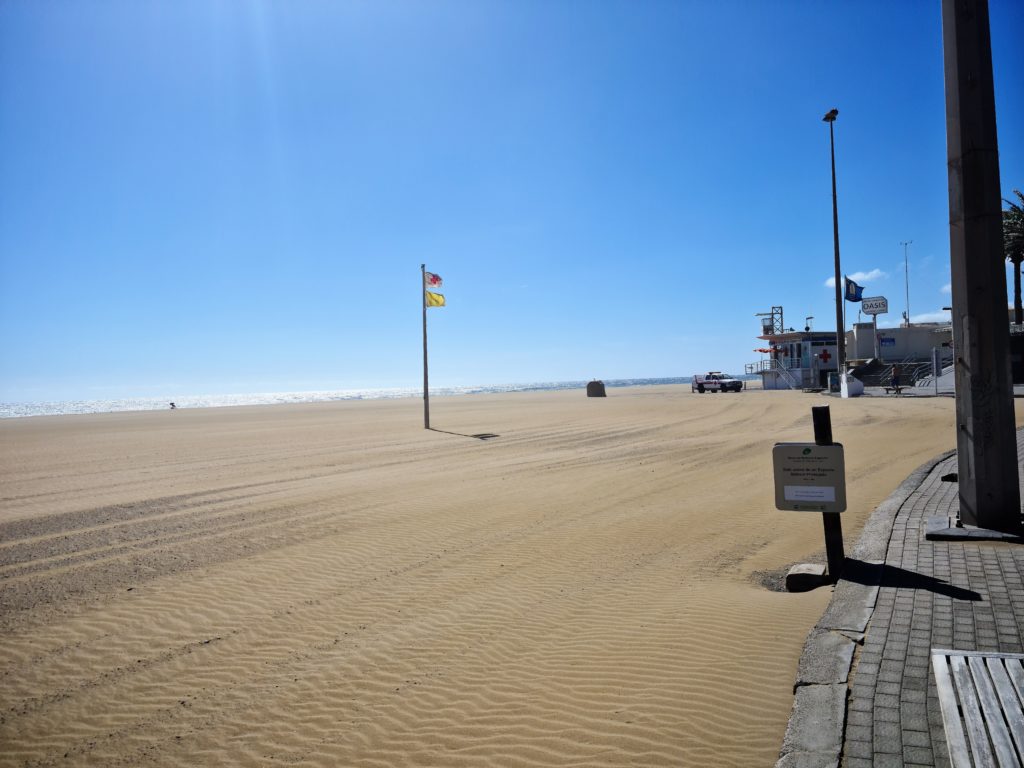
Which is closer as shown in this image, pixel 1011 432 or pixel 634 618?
pixel 634 618

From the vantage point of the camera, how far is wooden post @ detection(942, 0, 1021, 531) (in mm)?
6082

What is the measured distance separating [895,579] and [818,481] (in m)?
0.95

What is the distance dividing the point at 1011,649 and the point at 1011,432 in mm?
3406

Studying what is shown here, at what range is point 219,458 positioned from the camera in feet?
58.1

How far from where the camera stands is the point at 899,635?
12.9 ft

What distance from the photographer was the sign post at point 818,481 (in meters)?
5.44

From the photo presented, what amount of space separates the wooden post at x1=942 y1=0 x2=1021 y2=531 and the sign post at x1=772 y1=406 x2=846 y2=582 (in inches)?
73.4

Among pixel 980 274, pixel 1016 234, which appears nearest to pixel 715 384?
pixel 1016 234

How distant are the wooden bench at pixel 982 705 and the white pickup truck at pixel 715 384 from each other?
47.1m

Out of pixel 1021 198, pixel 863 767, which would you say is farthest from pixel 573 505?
pixel 1021 198

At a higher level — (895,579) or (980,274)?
(980,274)

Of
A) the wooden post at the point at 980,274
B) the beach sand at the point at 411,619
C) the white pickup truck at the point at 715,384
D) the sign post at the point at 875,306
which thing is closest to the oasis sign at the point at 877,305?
the sign post at the point at 875,306

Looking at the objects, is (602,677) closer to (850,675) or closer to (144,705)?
(850,675)

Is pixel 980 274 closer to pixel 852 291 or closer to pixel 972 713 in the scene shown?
pixel 972 713
